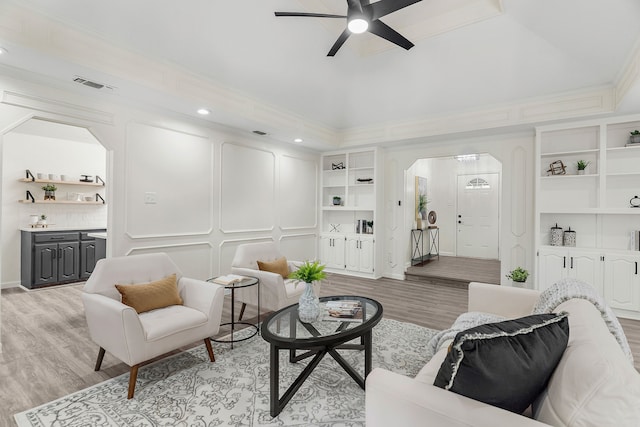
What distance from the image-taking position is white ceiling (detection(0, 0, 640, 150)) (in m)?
2.72

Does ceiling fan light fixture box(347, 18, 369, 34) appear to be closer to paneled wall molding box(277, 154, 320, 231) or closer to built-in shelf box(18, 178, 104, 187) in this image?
paneled wall molding box(277, 154, 320, 231)

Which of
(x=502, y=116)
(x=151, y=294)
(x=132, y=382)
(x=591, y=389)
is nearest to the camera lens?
(x=591, y=389)

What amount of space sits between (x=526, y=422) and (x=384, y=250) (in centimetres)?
528

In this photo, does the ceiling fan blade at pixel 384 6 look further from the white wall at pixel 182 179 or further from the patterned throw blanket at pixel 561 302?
the white wall at pixel 182 179

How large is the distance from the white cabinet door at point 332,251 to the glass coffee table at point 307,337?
372 centimetres

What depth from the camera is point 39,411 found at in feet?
6.52

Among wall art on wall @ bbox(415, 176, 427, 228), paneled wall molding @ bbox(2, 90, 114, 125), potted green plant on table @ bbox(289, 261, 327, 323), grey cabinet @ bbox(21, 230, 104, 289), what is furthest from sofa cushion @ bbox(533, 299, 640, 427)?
grey cabinet @ bbox(21, 230, 104, 289)

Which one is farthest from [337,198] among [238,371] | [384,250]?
[238,371]

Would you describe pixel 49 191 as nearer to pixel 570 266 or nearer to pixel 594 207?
pixel 570 266

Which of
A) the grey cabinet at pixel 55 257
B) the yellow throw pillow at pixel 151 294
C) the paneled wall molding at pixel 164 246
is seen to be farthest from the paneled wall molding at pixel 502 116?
the grey cabinet at pixel 55 257

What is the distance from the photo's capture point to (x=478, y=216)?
828cm

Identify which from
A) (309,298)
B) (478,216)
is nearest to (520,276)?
(309,298)

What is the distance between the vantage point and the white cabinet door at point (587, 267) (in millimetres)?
4035

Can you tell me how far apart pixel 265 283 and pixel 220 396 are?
1.30 meters
